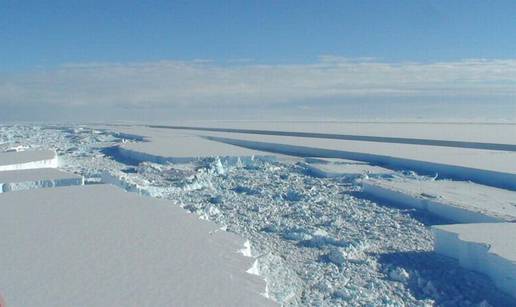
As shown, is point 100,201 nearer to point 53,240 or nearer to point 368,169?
point 53,240

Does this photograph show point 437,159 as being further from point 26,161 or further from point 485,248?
point 26,161

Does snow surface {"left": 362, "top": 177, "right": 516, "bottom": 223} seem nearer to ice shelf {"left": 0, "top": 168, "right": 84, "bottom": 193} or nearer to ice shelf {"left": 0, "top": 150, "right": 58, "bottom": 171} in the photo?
ice shelf {"left": 0, "top": 168, "right": 84, "bottom": 193}

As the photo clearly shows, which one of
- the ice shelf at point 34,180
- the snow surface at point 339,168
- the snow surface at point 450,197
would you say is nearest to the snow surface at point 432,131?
the snow surface at point 339,168

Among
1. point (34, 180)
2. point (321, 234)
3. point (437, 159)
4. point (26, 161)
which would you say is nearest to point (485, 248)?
point (321, 234)

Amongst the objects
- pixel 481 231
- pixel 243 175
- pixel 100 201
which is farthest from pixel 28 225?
pixel 243 175

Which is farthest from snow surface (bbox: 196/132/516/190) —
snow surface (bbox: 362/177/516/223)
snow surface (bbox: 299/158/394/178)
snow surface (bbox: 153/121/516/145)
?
snow surface (bbox: 153/121/516/145)

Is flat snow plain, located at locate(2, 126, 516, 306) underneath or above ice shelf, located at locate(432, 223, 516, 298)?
underneath
